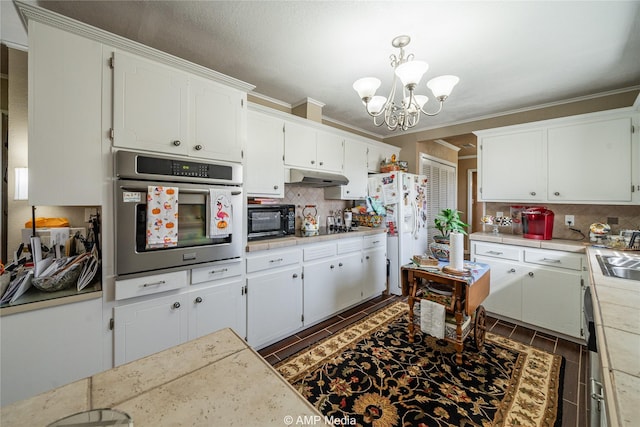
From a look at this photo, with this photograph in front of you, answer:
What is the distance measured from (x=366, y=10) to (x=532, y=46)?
1423mm

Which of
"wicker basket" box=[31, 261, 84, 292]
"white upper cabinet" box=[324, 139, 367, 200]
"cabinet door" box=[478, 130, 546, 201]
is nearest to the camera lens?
"wicker basket" box=[31, 261, 84, 292]

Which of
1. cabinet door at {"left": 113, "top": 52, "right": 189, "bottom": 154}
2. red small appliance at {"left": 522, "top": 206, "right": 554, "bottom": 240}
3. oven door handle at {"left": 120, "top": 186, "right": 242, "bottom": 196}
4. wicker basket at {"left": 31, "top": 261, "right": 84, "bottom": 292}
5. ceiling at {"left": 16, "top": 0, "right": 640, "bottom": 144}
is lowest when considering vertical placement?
wicker basket at {"left": 31, "top": 261, "right": 84, "bottom": 292}

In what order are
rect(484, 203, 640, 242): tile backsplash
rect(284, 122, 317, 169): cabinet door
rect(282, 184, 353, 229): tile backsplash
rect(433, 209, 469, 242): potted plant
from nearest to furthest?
rect(484, 203, 640, 242): tile backsplash, rect(284, 122, 317, 169): cabinet door, rect(433, 209, 469, 242): potted plant, rect(282, 184, 353, 229): tile backsplash

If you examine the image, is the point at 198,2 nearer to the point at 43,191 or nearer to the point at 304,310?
the point at 43,191

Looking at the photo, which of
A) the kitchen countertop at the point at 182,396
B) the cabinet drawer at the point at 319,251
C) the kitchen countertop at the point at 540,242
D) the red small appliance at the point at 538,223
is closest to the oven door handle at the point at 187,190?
the cabinet drawer at the point at 319,251

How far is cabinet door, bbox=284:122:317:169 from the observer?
2.80 meters

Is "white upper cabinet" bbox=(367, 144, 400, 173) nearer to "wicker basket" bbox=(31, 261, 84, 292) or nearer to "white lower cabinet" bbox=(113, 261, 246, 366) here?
"white lower cabinet" bbox=(113, 261, 246, 366)

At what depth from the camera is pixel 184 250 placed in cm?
181

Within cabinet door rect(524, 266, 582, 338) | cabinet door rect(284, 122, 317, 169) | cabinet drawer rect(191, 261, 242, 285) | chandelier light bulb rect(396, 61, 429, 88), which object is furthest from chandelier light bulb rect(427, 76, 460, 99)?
cabinet door rect(524, 266, 582, 338)

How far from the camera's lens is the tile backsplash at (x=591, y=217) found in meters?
2.70

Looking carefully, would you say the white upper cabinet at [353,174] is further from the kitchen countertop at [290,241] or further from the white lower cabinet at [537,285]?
the white lower cabinet at [537,285]

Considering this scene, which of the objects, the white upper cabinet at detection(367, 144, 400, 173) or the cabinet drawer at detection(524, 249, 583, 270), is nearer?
the cabinet drawer at detection(524, 249, 583, 270)

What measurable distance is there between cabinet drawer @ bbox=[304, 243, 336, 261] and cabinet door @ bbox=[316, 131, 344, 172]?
0.97 m
